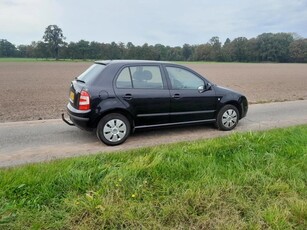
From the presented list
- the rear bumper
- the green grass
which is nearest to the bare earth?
the rear bumper

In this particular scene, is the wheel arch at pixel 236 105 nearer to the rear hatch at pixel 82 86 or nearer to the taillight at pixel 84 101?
the rear hatch at pixel 82 86

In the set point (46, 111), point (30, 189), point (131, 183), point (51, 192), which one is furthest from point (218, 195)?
point (46, 111)

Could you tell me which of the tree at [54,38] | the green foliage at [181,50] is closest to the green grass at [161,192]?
the green foliage at [181,50]

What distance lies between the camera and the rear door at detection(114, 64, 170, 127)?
17.1 ft

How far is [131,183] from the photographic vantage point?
10.8 ft

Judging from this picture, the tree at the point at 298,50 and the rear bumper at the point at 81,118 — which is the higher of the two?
the tree at the point at 298,50

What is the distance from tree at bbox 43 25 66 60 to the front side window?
317 feet

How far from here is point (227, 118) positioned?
21.0 feet

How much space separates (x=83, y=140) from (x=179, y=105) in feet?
7.04

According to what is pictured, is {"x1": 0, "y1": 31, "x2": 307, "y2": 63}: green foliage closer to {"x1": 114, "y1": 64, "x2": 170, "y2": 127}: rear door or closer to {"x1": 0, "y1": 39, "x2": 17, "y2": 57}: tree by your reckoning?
{"x1": 0, "y1": 39, "x2": 17, "y2": 57}: tree

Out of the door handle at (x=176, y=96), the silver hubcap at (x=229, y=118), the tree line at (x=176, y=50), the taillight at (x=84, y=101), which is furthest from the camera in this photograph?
the tree line at (x=176, y=50)

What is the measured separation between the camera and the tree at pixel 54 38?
94.7 metres

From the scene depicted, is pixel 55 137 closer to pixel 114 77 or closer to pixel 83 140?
pixel 83 140

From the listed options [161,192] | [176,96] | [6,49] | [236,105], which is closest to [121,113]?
[176,96]
